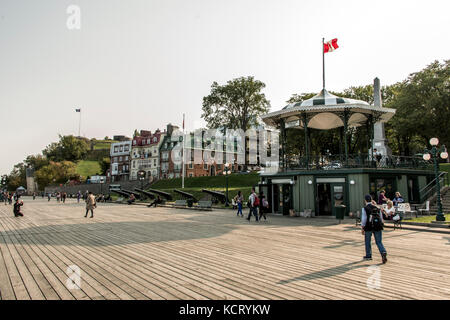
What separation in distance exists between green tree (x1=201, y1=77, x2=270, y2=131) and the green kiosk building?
92.3 ft

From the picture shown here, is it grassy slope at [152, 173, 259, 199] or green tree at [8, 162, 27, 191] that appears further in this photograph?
green tree at [8, 162, 27, 191]

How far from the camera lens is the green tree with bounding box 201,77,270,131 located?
173 feet

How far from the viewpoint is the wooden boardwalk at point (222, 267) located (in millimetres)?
5484

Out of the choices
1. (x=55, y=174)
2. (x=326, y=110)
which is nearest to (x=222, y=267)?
(x=326, y=110)

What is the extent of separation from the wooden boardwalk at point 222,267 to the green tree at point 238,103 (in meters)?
42.2


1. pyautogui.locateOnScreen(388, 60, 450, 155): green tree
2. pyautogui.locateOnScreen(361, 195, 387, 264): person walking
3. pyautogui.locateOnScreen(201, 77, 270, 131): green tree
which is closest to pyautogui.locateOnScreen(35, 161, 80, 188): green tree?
pyautogui.locateOnScreen(201, 77, 270, 131): green tree

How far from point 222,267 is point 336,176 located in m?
15.7

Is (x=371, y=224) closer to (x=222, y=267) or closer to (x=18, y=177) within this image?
(x=222, y=267)

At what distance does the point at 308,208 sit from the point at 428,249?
11797mm

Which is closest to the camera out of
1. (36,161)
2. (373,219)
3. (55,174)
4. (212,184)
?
(373,219)

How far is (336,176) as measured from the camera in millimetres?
20703

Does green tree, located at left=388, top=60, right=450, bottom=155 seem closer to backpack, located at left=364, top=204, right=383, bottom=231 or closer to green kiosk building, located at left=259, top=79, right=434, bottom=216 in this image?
green kiosk building, located at left=259, top=79, right=434, bottom=216

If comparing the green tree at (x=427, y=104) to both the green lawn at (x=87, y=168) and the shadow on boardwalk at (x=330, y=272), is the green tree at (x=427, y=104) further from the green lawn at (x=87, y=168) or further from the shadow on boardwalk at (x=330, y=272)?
the green lawn at (x=87, y=168)

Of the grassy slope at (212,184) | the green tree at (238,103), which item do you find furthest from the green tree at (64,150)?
the green tree at (238,103)
